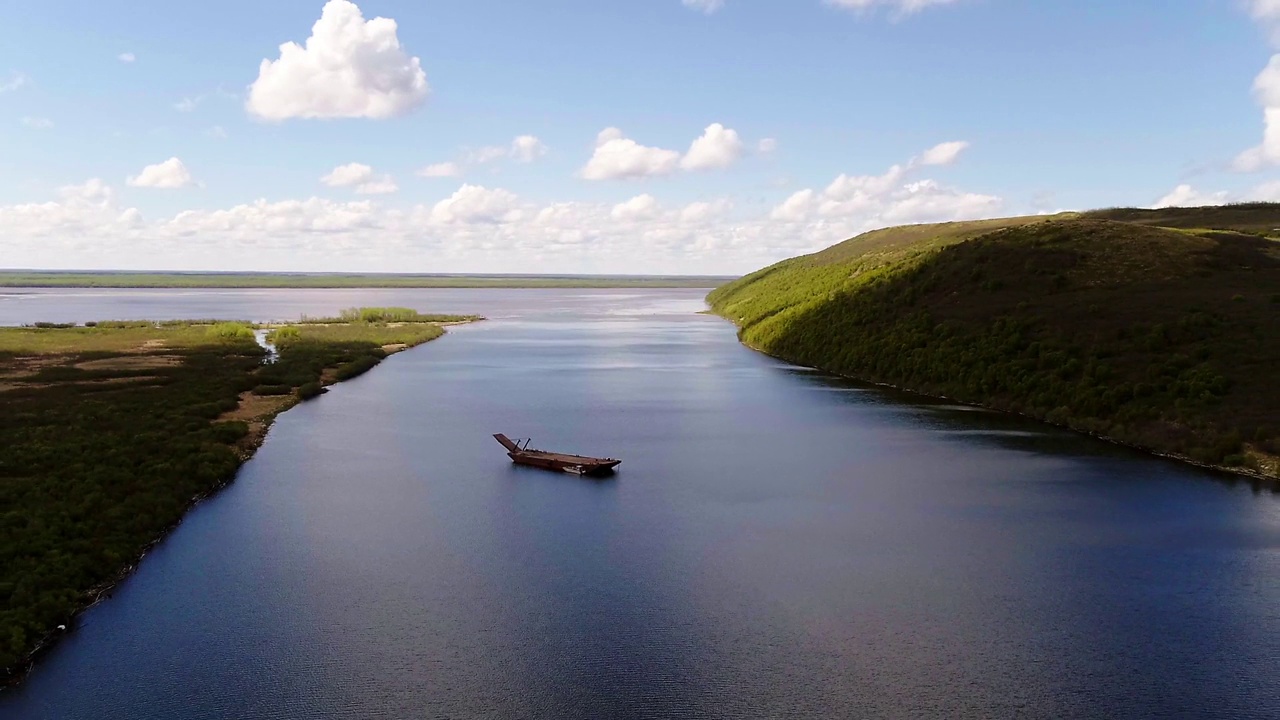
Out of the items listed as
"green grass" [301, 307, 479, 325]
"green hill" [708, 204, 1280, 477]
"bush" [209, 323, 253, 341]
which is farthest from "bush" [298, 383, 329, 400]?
"green grass" [301, 307, 479, 325]

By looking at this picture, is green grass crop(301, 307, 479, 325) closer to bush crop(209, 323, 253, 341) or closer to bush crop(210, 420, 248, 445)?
bush crop(209, 323, 253, 341)

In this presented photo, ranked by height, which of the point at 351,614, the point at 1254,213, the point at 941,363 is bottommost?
the point at 351,614

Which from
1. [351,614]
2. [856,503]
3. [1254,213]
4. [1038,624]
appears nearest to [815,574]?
[1038,624]

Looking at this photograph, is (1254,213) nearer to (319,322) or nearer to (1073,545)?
(1073,545)

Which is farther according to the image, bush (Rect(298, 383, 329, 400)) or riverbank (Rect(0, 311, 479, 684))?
bush (Rect(298, 383, 329, 400))

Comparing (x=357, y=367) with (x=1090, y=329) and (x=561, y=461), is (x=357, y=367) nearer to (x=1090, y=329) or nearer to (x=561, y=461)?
(x=561, y=461)

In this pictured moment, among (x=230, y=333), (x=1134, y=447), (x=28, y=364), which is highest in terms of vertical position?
(x=230, y=333)

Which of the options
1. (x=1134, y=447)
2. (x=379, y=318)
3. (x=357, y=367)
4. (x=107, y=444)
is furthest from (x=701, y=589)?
(x=379, y=318)
